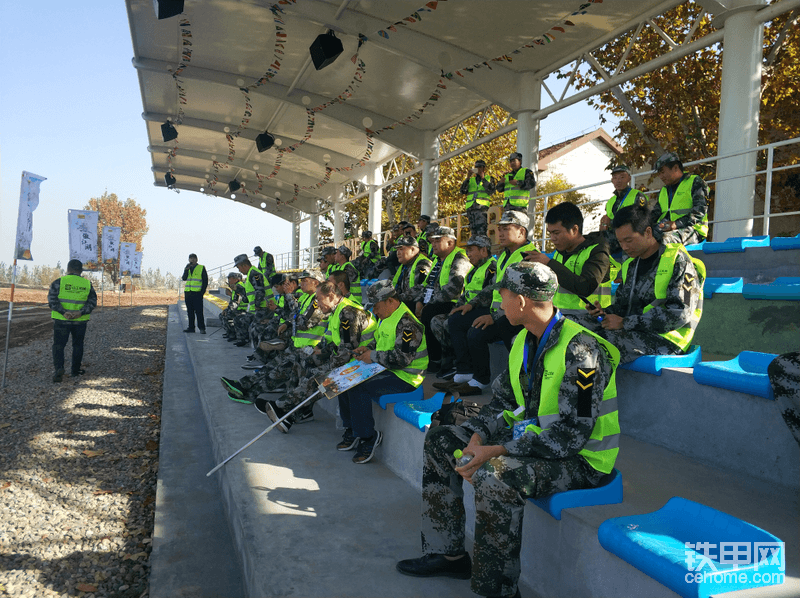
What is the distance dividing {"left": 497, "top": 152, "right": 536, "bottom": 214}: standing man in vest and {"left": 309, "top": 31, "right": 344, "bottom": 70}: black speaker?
388 centimetres

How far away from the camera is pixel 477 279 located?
213 inches

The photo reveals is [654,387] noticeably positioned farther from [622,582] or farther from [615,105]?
[615,105]

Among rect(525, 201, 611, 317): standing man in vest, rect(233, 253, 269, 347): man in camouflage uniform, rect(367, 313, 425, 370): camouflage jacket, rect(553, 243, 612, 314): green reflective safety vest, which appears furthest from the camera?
rect(233, 253, 269, 347): man in camouflage uniform

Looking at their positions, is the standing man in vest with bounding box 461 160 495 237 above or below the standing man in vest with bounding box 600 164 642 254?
above

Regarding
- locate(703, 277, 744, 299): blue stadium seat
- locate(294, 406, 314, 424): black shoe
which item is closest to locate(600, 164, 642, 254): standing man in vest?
locate(703, 277, 744, 299): blue stadium seat

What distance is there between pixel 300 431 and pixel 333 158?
49.8 ft

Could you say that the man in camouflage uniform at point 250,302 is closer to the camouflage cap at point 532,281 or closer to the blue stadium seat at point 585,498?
the camouflage cap at point 532,281

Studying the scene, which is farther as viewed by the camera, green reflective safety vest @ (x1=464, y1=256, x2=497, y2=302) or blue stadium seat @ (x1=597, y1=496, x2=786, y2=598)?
green reflective safety vest @ (x1=464, y1=256, x2=497, y2=302)

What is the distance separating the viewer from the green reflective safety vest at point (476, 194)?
32.9 ft

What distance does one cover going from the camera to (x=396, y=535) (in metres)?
3.04

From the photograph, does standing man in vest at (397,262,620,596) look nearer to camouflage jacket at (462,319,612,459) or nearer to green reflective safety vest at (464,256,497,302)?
camouflage jacket at (462,319,612,459)

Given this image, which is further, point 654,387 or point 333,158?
point 333,158

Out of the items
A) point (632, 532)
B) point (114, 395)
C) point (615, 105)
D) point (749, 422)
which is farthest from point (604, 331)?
point (615, 105)

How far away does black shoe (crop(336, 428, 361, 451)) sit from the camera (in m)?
4.47
